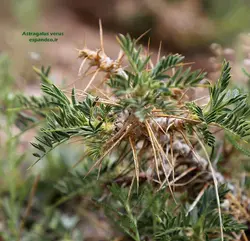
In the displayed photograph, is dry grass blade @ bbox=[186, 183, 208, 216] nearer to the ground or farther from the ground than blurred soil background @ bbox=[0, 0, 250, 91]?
nearer to the ground

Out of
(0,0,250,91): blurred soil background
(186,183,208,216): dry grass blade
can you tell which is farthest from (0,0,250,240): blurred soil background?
(186,183,208,216): dry grass blade

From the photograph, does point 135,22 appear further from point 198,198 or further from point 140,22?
point 198,198

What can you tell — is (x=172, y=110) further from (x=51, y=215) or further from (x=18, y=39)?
(x=18, y=39)

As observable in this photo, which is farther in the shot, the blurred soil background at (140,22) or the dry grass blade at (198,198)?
the blurred soil background at (140,22)

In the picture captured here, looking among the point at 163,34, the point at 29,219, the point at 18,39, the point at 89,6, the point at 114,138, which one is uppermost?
the point at 89,6

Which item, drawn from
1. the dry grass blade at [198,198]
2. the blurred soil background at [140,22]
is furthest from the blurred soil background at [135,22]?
the dry grass blade at [198,198]

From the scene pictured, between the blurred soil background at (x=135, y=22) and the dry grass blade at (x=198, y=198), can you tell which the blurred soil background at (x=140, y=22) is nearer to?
the blurred soil background at (x=135, y=22)

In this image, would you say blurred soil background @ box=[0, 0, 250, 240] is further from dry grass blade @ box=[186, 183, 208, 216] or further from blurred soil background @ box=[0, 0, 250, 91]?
dry grass blade @ box=[186, 183, 208, 216]

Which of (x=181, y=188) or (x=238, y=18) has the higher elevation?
(x=238, y=18)

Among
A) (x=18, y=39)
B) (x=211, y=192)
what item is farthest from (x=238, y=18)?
(x=211, y=192)

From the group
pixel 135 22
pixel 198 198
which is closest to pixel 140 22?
pixel 135 22

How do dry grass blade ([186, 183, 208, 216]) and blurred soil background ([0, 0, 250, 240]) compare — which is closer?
dry grass blade ([186, 183, 208, 216])
